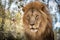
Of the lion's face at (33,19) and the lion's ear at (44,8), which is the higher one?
the lion's ear at (44,8)

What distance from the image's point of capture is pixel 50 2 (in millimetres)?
1906

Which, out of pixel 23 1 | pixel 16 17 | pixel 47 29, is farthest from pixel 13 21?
pixel 47 29

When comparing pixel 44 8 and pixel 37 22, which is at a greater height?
pixel 44 8

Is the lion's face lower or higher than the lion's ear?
lower

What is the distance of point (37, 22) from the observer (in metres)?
1.88

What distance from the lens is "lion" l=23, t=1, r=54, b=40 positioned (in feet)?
6.15

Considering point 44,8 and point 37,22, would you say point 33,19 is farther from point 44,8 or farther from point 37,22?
point 44,8

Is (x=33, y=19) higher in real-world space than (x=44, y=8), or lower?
lower

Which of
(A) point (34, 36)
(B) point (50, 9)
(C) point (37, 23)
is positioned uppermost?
(B) point (50, 9)

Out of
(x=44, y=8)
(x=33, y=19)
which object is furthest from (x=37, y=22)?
(x=44, y=8)

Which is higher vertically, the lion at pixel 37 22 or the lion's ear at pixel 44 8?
the lion's ear at pixel 44 8

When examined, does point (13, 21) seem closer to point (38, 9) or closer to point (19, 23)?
point (19, 23)

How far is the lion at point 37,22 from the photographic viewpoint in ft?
6.15

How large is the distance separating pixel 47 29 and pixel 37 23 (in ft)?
0.36
